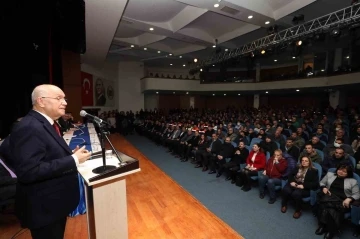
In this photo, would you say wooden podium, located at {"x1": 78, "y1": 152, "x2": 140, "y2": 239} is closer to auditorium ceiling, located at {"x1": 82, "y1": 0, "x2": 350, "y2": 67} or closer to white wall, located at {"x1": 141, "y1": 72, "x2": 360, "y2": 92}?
auditorium ceiling, located at {"x1": 82, "y1": 0, "x2": 350, "y2": 67}

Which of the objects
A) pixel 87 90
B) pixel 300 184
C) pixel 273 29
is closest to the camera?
pixel 300 184

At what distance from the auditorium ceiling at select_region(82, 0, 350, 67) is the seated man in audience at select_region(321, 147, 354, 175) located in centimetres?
467

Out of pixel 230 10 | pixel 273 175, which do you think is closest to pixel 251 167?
pixel 273 175

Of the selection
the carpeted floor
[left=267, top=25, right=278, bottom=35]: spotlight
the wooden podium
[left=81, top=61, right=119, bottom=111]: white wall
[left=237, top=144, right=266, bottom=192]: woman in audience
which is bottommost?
the carpeted floor

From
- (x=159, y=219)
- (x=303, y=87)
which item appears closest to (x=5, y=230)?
(x=159, y=219)

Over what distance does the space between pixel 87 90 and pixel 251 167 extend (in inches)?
414

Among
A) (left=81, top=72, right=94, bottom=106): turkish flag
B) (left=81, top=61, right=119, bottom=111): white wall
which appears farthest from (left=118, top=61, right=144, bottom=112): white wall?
(left=81, top=72, right=94, bottom=106): turkish flag

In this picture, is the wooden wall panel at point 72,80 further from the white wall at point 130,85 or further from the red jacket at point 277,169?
the red jacket at point 277,169

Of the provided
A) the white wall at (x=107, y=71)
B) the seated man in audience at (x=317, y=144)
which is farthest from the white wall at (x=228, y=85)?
the seated man in audience at (x=317, y=144)

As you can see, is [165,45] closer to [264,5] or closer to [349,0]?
[264,5]

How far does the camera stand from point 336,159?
13.1 feet

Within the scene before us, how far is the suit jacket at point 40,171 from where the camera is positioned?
4.02 feet

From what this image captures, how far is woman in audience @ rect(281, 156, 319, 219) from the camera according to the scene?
3.42 meters

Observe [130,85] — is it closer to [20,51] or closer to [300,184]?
[20,51]
